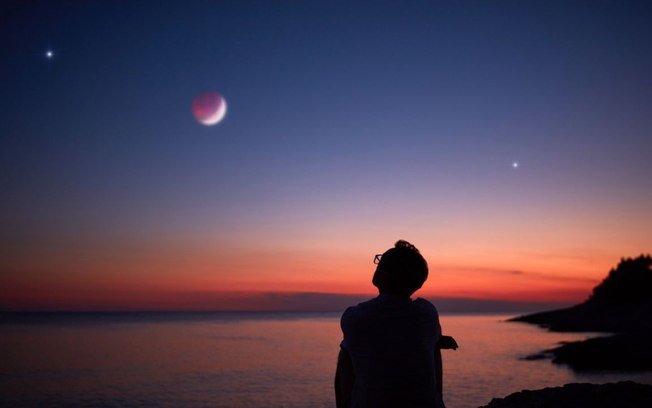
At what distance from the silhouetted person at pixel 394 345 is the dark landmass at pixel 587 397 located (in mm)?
8611

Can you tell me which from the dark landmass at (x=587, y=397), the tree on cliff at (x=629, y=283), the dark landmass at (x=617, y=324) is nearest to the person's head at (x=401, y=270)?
the dark landmass at (x=587, y=397)

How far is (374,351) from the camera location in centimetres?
327

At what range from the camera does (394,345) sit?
327cm

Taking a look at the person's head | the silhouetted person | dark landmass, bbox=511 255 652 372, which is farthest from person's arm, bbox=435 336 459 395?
dark landmass, bbox=511 255 652 372

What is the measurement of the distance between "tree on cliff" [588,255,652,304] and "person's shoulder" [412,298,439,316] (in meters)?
83.8

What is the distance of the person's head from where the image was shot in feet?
11.0

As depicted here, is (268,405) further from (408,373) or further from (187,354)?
(187,354)

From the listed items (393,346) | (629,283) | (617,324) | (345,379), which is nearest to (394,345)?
(393,346)

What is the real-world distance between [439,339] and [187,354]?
164 feet

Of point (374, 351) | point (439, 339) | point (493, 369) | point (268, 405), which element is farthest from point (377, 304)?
point (493, 369)

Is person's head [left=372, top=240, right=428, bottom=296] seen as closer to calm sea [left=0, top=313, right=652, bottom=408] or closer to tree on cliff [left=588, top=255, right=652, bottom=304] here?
calm sea [left=0, top=313, right=652, bottom=408]

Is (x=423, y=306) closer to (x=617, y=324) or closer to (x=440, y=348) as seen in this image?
(x=440, y=348)

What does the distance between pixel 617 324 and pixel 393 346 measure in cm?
7536

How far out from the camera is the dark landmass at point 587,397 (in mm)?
10078
